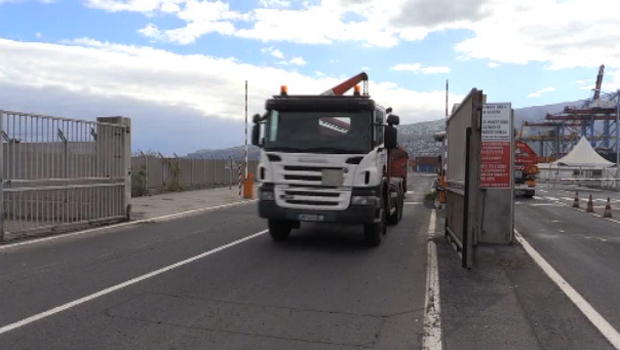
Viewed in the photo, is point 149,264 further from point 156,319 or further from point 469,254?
point 469,254

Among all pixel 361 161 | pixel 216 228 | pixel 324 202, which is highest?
pixel 361 161

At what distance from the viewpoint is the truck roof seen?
9656 millimetres

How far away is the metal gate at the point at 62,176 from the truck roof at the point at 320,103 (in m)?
5.23

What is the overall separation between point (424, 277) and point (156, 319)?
4053 mm

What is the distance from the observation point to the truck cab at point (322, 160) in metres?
9.36

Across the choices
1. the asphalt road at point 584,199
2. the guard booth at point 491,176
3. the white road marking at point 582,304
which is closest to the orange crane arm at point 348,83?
the guard booth at point 491,176

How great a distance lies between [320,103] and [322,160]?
1156 mm

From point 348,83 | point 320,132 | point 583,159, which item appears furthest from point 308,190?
point 583,159

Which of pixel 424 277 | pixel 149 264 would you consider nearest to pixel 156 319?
pixel 149 264

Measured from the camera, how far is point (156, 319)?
5.42m

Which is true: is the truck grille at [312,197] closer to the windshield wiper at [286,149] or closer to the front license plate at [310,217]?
the front license plate at [310,217]

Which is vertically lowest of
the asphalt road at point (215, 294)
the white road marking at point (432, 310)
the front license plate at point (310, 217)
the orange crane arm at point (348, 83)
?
the white road marking at point (432, 310)

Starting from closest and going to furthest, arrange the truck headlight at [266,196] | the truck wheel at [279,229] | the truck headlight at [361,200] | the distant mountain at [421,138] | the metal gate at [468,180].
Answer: the metal gate at [468,180]
the truck headlight at [361,200]
the truck headlight at [266,196]
the truck wheel at [279,229]
the distant mountain at [421,138]

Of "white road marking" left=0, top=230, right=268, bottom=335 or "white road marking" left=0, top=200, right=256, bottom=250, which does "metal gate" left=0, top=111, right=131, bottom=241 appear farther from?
"white road marking" left=0, top=230, right=268, bottom=335
